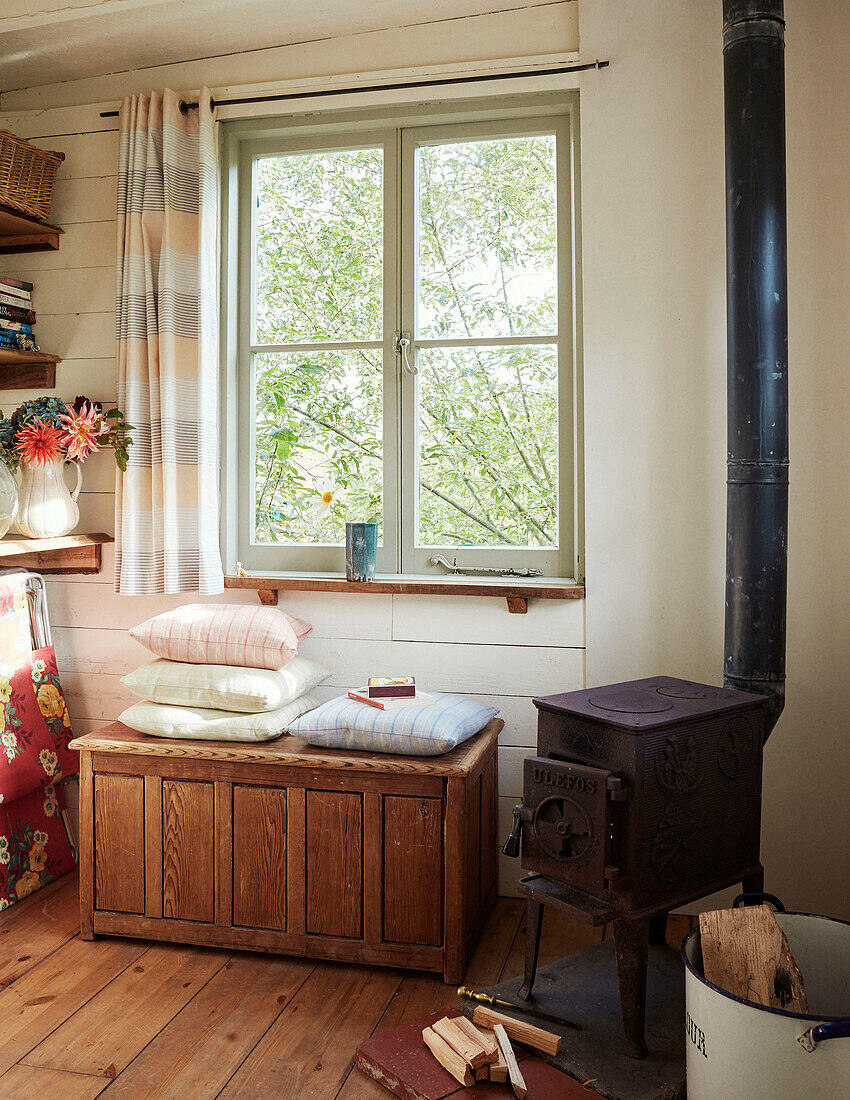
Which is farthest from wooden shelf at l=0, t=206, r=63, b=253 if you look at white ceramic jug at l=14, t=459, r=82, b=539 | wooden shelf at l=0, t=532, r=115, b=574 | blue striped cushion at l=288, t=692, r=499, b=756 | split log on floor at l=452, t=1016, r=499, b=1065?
split log on floor at l=452, t=1016, r=499, b=1065

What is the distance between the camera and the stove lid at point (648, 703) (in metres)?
1.82

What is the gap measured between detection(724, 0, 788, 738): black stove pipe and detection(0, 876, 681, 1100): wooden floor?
101 cm

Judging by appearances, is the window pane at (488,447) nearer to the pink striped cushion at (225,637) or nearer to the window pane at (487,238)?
the window pane at (487,238)

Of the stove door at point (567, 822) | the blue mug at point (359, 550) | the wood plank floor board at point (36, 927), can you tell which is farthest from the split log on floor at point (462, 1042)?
the blue mug at point (359, 550)

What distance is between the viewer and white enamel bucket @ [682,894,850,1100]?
140 centimetres

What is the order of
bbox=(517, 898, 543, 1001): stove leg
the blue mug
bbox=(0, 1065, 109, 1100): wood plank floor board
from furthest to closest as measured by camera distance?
the blue mug
bbox=(517, 898, 543, 1001): stove leg
bbox=(0, 1065, 109, 1100): wood plank floor board

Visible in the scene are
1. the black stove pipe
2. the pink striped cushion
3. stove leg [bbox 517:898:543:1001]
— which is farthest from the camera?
the pink striped cushion

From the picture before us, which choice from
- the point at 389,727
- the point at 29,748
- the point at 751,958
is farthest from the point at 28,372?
the point at 751,958

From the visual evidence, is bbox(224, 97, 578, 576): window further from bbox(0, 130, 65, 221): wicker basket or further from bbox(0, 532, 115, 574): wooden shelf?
bbox(0, 130, 65, 221): wicker basket

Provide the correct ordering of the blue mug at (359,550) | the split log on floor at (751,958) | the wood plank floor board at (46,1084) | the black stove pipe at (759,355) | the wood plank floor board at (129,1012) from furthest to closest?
the blue mug at (359,550) → the black stove pipe at (759,355) → the wood plank floor board at (129,1012) → the wood plank floor board at (46,1084) → the split log on floor at (751,958)

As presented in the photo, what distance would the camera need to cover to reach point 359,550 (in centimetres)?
269

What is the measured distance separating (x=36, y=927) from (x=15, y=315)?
1932 mm

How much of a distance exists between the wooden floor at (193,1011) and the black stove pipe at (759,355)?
1.01 m

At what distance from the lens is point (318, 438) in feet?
A: 9.55
